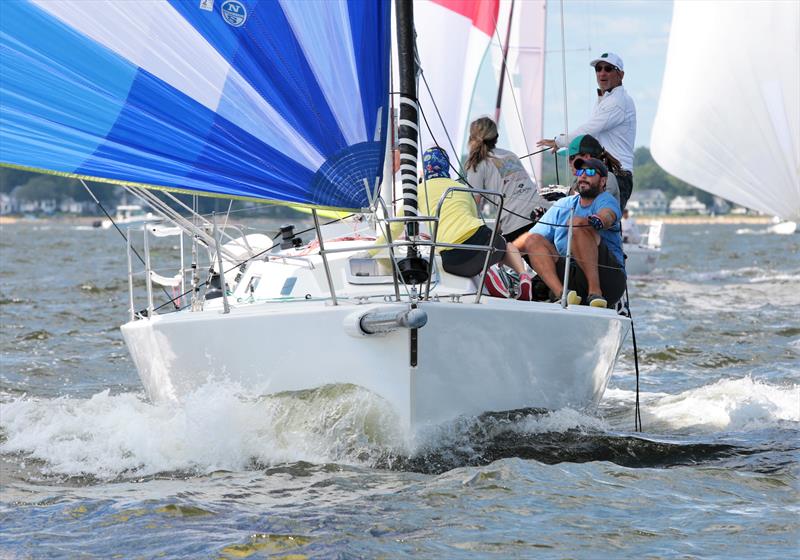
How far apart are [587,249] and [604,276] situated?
0.35m

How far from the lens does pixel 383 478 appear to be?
574cm

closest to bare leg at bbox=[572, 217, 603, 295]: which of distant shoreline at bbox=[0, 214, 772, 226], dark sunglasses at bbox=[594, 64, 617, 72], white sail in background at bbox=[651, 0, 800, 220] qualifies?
dark sunglasses at bbox=[594, 64, 617, 72]

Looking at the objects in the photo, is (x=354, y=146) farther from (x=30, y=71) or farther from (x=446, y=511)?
(x=446, y=511)

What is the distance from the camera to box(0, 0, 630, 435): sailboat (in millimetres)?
5930

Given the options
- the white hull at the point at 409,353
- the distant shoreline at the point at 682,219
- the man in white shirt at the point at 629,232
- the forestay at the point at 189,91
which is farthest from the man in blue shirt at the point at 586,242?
the distant shoreline at the point at 682,219

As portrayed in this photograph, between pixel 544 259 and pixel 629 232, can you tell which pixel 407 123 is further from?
pixel 629 232

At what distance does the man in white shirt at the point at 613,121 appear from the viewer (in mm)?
7586

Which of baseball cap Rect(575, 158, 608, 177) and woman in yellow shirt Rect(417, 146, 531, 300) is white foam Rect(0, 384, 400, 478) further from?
baseball cap Rect(575, 158, 608, 177)

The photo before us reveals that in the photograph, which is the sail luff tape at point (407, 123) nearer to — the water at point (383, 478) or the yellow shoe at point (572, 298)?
the yellow shoe at point (572, 298)

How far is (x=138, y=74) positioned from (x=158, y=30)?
25 cm

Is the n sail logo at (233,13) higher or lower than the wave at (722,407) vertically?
higher

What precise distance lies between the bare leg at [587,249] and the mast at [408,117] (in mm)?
1026

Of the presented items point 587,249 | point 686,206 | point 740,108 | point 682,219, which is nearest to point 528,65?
point 740,108

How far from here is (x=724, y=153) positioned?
8500 mm
